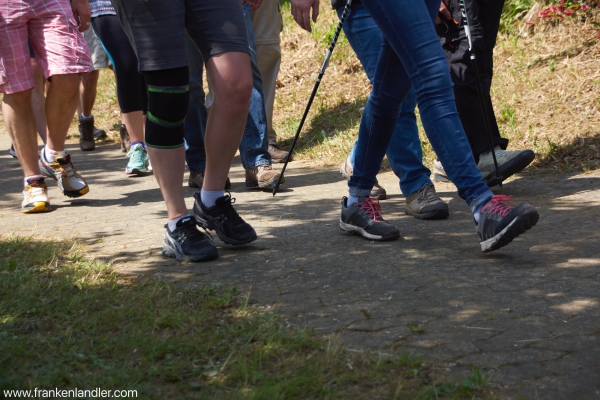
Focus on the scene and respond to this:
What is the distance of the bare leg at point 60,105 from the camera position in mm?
5293

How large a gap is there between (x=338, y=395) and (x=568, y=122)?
464 centimetres

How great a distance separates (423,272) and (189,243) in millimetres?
1100

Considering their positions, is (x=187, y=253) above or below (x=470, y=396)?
below

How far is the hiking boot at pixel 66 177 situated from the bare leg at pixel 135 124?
802 mm

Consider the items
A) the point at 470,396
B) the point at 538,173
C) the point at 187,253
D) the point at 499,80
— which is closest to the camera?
the point at 470,396

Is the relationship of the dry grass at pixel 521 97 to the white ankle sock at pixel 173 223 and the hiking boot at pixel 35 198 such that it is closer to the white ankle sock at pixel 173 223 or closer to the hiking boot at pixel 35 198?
the hiking boot at pixel 35 198

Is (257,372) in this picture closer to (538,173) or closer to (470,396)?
(470,396)

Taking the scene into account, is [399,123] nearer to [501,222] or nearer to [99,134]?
[501,222]

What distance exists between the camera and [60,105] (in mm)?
5406

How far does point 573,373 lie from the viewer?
2.24 m

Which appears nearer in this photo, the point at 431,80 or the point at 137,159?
the point at 431,80

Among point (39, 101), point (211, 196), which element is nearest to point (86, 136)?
point (39, 101)

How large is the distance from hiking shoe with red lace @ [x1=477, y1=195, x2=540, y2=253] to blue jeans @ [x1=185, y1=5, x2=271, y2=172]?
256 centimetres

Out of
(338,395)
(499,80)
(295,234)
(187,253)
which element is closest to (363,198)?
(295,234)
